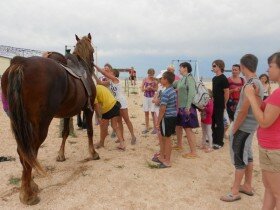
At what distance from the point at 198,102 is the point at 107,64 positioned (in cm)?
230

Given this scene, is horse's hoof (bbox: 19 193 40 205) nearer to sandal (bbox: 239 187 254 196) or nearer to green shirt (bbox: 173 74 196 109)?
sandal (bbox: 239 187 254 196)

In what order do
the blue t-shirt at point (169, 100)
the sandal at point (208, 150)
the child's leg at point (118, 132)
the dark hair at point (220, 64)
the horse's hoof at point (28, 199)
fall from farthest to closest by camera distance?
the child's leg at point (118, 132), the sandal at point (208, 150), the dark hair at point (220, 64), the blue t-shirt at point (169, 100), the horse's hoof at point (28, 199)

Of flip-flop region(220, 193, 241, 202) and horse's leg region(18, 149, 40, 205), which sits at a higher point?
horse's leg region(18, 149, 40, 205)

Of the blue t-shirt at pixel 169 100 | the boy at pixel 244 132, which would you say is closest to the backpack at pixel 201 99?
the blue t-shirt at pixel 169 100

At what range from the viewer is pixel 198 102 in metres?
6.09

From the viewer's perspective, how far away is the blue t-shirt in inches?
201

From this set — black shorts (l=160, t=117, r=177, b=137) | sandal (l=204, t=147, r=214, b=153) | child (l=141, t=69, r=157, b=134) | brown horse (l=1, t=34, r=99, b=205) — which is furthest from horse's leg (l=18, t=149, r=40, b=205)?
child (l=141, t=69, r=157, b=134)

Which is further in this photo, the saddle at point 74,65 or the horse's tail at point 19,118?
the saddle at point 74,65

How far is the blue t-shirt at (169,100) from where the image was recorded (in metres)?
5.12

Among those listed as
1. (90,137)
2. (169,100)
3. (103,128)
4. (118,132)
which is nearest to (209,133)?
(169,100)

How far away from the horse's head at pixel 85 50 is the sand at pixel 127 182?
1865 millimetres

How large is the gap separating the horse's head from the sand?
6.12 feet

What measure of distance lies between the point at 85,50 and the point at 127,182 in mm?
2837

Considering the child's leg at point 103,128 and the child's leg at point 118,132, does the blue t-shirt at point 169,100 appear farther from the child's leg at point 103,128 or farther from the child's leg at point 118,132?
the child's leg at point 103,128
